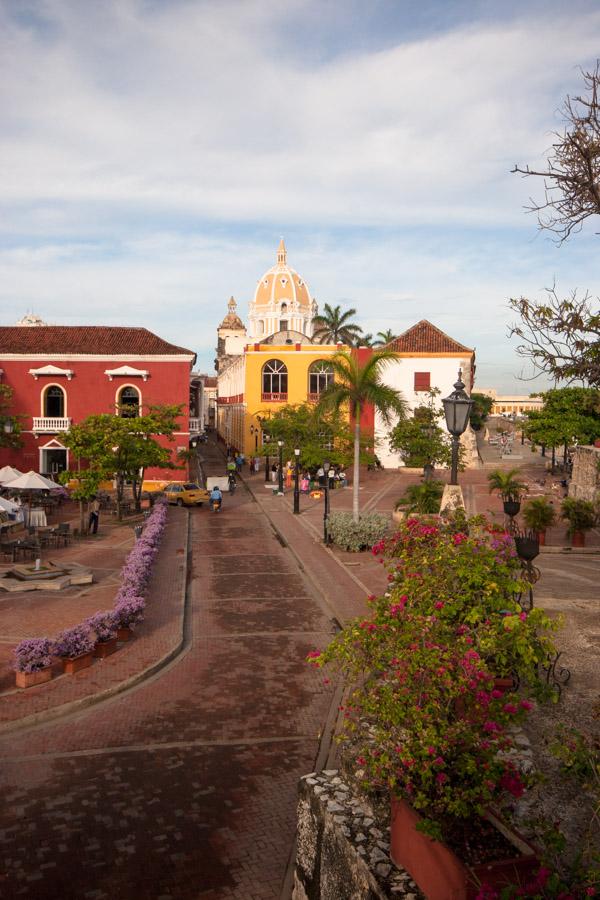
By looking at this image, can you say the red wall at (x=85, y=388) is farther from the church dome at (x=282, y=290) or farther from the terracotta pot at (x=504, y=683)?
the church dome at (x=282, y=290)

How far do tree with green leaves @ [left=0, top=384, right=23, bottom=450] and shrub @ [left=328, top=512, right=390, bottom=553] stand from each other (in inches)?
565

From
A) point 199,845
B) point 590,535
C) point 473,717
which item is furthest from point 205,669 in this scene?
point 590,535

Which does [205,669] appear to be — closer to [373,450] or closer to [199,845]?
[199,845]

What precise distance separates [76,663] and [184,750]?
10.1 ft

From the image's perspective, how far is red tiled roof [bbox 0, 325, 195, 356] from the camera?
33.2 metres

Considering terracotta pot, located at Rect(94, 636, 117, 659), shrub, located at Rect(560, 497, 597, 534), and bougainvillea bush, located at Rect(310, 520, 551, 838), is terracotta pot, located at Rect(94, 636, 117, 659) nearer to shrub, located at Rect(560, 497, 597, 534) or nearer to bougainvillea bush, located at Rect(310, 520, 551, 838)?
bougainvillea bush, located at Rect(310, 520, 551, 838)

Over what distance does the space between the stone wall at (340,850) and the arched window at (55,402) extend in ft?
99.1

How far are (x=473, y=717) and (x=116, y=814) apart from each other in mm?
4144

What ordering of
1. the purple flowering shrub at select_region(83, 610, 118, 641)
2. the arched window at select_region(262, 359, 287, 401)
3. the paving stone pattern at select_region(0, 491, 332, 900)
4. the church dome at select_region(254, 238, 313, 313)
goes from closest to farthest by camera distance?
the paving stone pattern at select_region(0, 491, 332, 900) → the purple flowering shrub at select_region(83, 610, 118, 641) → the arched window at select_region(262, 359, 287, 401) → the church dome at select_region(254, 238, 313, 313)

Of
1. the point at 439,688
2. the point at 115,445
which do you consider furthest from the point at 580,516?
the point at 439,688

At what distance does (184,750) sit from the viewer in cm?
825

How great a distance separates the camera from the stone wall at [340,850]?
4551mm

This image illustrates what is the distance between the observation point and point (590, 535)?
21.9m

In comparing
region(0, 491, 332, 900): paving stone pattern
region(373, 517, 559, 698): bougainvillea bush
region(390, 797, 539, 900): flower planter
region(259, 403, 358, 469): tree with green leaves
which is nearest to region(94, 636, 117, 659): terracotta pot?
region(0, 491, 332, 900): paving stone pattern
